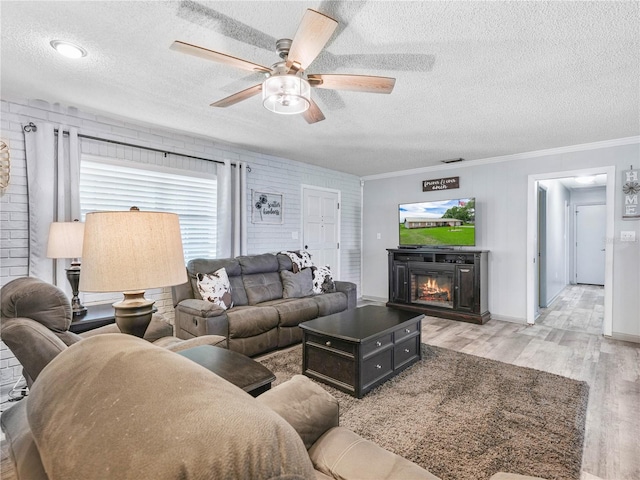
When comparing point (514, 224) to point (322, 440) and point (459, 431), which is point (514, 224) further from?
point (322, 440)

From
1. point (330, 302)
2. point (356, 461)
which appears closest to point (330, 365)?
point (330, 302)

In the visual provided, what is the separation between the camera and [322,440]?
1.05m

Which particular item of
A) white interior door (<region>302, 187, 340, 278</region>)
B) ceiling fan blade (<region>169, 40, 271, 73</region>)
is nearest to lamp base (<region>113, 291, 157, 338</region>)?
ceiling fan blade (<region>169, 40, 271, 73</region>)

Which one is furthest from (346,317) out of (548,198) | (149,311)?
(548,198)

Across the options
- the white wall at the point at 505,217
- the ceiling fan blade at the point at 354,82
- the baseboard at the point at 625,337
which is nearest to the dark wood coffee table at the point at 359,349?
the ceiling fan blade at the point at 354,82

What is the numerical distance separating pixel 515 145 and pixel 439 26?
3065 millimetres

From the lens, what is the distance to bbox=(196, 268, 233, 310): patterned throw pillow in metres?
3.46

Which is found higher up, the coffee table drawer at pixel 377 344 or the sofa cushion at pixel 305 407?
the sofa cushion at pixel 305 407

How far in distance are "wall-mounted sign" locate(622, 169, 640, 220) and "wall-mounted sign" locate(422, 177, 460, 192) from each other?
78.6 inches

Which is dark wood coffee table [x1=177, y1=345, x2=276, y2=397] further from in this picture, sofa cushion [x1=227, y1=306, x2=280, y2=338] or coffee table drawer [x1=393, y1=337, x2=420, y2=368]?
coffee table drawer [x1=393, y1=337, x2=420, y2=368]

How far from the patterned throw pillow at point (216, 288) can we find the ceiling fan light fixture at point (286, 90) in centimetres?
210

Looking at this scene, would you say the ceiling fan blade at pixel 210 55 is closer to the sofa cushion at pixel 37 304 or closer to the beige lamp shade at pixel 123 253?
the beige lamp shade at pixel 123 253

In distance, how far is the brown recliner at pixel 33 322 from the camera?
1.30m

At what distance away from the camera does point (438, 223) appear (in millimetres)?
5371
